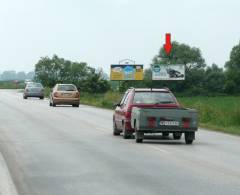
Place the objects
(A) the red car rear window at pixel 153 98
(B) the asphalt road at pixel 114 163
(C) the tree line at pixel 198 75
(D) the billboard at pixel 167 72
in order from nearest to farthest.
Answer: (B) the asphalt road at pixel 114 163
(A) the red car rear window at pixel 153 98
(D) the billboard at pixel 167 72
(C) the tree line at pixel 198 75

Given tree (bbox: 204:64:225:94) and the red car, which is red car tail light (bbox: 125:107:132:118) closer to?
the red car

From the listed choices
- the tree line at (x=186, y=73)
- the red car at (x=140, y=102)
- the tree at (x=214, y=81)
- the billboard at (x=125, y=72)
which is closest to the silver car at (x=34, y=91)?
the billboard at (x=125, y=72)

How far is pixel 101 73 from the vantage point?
88250mm

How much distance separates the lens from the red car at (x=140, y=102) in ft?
79.3

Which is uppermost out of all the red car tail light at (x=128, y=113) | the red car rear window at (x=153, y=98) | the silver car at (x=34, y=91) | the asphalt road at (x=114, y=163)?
the red car rear window at (x=153, y=98)

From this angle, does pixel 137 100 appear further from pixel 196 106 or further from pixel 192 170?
pixel 196 106

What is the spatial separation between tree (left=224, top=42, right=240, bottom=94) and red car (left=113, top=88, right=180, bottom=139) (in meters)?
100

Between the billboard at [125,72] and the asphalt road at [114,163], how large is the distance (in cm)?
6071

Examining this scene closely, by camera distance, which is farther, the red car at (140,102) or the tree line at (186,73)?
the tree line at (186,73)

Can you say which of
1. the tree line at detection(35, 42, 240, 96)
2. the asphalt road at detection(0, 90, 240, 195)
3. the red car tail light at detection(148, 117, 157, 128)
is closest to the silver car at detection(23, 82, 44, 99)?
the tree line at detection(35, 42, 240, 96)

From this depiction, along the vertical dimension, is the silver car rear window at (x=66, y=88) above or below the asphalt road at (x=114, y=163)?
above

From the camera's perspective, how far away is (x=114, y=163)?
54.3 feet

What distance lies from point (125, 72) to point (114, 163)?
2862 inches

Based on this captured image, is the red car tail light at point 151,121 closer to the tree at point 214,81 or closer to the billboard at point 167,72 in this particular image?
the billboard at point 167,72
